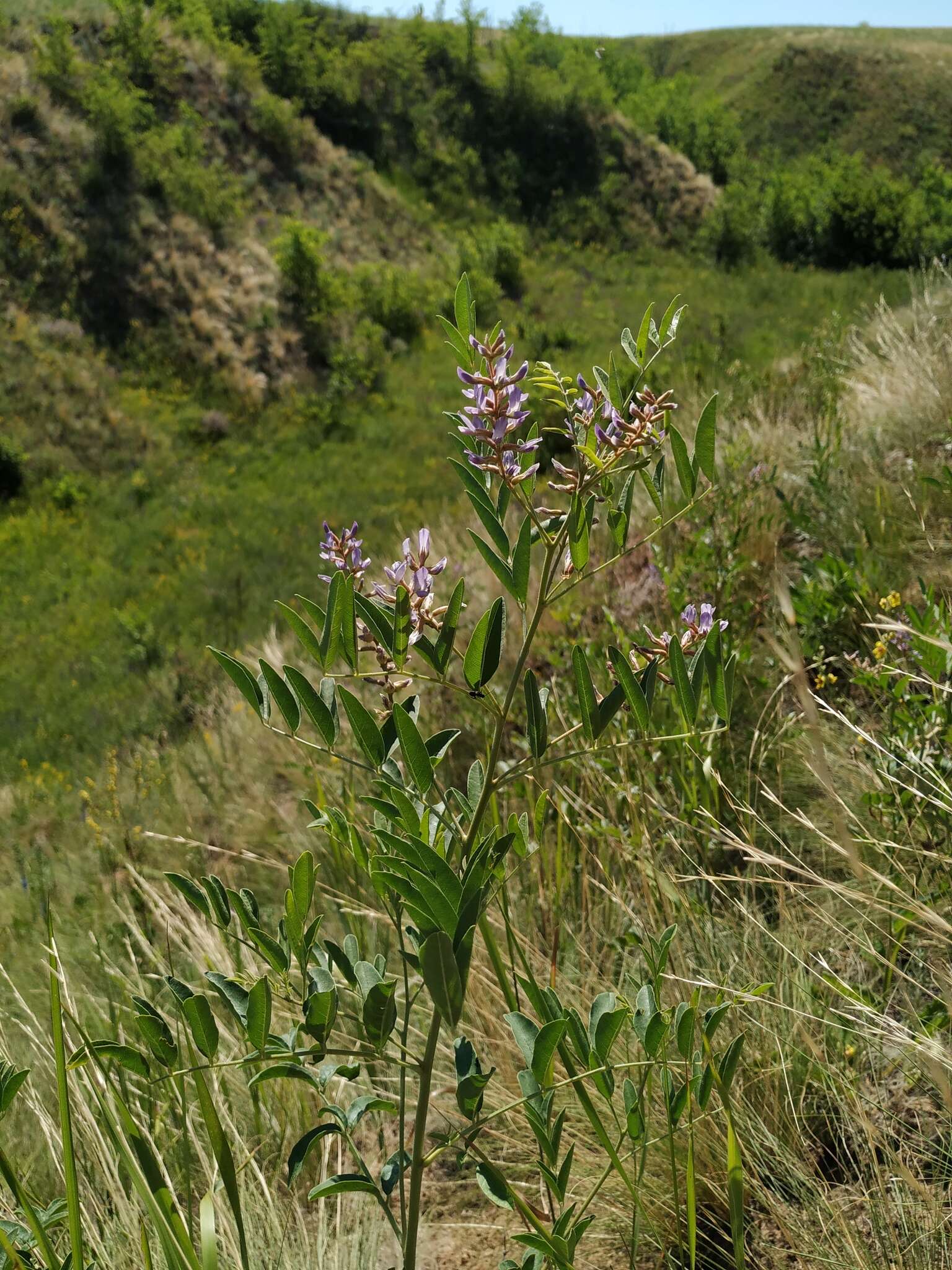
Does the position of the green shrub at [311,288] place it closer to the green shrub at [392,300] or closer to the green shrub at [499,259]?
the green shrub at [392,300]

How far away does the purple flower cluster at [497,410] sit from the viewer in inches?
36.2

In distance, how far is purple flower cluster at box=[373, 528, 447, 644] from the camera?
97 centimetres

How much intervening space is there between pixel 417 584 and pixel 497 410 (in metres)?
0.22

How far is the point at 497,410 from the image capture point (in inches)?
36.5

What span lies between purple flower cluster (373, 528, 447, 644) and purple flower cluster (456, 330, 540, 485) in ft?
0.38

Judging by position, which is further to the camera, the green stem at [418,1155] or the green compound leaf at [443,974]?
the green stem at [418,1155]

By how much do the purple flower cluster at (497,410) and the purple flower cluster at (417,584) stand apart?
4.5 inches

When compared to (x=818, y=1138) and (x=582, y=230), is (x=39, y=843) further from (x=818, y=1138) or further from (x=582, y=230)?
(x=582, y=230)

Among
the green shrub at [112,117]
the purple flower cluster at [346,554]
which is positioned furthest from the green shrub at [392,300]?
the purple flower cluster at [346,554]

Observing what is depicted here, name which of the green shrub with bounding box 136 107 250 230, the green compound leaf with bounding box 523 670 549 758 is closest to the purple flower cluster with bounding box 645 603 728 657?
the green compound leaf with bounding box 523 670 549 758

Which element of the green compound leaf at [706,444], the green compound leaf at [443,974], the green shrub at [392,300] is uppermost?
the green shrub at [392,300]

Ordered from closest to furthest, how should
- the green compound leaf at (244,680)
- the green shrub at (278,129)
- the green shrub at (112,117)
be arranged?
1. the green compound leaf at (244,680)
2. the green shrub at (112,117)
3. the green shrub at (278,129)

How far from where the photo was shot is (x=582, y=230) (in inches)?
925

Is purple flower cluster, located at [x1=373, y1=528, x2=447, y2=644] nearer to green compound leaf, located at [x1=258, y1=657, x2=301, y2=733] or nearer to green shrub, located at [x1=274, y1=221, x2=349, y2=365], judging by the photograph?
green compound leaf, located at [x1=258, y1=657, x2=301, y2=733]
